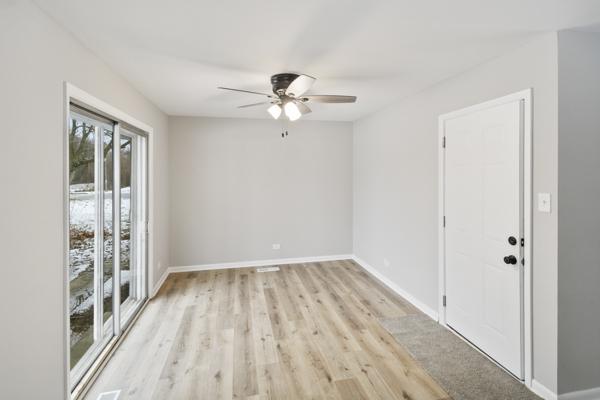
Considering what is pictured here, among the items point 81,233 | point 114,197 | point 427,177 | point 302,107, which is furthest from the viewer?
point 427,177

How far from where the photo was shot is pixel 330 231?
5.46 meters

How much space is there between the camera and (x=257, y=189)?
5.11 metres

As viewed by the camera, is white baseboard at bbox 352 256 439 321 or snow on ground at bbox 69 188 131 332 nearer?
snow on ground at bbox 69 188 131 332

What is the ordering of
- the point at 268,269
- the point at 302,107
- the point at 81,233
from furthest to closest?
the point at 268,269 < the point at 302,107 < the point at 81,233

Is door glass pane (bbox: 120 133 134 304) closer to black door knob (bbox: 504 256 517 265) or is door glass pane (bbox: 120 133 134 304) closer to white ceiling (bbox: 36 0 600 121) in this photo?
white ceiling (bbox: 36 0 600 121)

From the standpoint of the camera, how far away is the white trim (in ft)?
6.59

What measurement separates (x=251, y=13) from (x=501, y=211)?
2.36 meters

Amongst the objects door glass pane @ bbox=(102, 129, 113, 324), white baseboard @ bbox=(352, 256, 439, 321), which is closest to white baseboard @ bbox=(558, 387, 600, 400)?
white baseboard @ bbox=(352, 256, 439, 321)

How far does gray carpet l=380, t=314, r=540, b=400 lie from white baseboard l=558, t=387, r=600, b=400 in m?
0.17

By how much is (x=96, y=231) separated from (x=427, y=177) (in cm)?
333

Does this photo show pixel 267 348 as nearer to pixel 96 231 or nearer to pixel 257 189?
pixel 96 231

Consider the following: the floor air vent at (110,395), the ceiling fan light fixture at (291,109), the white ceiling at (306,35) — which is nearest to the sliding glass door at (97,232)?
the floor air vent at (110,395)

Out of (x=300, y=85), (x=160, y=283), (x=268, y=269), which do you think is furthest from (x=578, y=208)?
(x=160, y=283)

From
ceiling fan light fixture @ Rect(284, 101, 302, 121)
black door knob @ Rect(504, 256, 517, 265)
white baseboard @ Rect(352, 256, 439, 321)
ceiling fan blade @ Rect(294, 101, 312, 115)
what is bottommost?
white baseboard @ Rect(352, 256, 439, 321)
